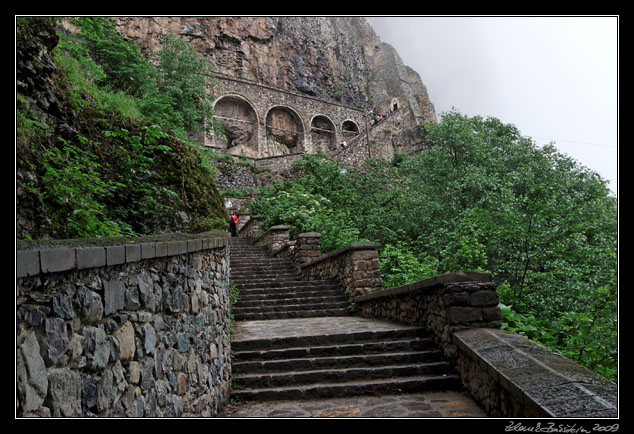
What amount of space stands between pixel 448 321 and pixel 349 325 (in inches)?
82.8

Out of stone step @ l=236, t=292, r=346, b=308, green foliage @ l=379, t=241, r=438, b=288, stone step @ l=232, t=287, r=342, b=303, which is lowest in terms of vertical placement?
stone step @ l=236, t=292, r=346, b=308

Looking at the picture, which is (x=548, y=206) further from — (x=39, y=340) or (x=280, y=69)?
(x=280, y=69)

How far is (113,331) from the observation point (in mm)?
1835

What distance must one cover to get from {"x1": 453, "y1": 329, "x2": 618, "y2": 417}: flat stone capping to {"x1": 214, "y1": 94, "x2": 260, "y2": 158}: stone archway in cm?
2602

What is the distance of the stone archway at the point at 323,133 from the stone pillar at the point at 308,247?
23.2 metres

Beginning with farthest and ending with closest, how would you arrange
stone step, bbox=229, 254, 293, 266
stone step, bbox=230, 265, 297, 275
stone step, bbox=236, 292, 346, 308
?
stone step, bbox=229, 254, 293, 266, stone step, bbox=230, 265, 297, 275, stone step, bbox=236, 292, 346, 308

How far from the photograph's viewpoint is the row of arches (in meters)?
28.5

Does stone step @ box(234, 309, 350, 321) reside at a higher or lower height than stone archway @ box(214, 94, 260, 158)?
lower

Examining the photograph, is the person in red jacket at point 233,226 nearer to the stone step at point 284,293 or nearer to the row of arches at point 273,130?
the stone step at point 284,293

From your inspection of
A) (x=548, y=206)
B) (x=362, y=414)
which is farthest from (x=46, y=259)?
(x=548, y=206)

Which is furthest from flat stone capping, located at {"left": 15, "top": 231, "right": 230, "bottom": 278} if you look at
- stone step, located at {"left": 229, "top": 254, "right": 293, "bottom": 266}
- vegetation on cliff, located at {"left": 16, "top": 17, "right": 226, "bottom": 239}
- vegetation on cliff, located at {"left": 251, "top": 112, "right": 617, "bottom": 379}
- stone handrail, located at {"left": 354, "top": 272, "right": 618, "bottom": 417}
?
stone step, located at {"left": 229, "top": 254, "right": 293, "bottom": 266}

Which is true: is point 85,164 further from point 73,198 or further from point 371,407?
point 371,407

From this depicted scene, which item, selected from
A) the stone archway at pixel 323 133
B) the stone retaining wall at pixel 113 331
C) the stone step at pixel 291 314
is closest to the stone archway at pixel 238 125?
the stone archway at pixel 323 133

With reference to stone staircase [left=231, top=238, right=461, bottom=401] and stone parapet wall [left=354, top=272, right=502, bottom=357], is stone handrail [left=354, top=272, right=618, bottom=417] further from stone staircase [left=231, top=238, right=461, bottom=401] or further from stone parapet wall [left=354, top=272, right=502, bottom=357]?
stone staircase [left=231, top=238, right=461, bottom=401]
